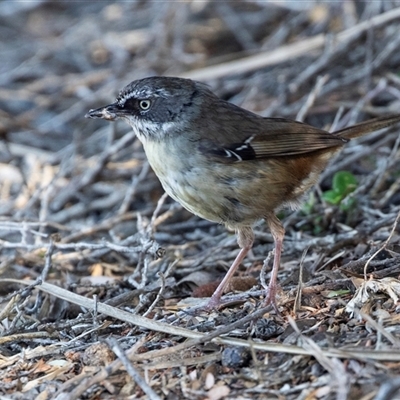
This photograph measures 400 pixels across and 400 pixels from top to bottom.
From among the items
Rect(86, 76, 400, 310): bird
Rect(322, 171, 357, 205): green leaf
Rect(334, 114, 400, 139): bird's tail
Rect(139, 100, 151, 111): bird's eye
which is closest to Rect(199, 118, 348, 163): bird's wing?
Rect(86, 76, 400, 310): bird

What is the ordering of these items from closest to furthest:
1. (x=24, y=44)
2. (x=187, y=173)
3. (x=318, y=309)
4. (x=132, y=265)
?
(x=318, y=309)
(x=187, y=173)
(x=132, y=265)
(x=24, y=44)

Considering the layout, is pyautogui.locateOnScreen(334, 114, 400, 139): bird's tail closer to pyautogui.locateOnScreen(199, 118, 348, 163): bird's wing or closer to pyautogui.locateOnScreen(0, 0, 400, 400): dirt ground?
pyautogui.locateOnScreen(199, 118, 348, 163): bird's wing

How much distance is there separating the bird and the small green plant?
0.67 metres

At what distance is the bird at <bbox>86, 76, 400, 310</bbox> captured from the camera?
4438 mm

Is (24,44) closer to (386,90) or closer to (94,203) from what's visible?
(94,203)

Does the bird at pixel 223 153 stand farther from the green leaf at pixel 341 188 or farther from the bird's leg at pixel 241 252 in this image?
the green leaf at pixel 341 188

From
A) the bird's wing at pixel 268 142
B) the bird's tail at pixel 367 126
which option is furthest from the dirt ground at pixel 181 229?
the bird's wing at pixel 268 142

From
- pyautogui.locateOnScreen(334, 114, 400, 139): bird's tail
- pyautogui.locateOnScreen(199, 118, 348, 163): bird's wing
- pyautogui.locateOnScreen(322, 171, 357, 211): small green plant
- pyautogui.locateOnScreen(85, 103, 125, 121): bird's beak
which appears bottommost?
pyautogui.locateOnScreen(322, 171, 357, 211): small green plant

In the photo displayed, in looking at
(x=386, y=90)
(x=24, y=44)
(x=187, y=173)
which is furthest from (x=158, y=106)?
(x=24, y=44)

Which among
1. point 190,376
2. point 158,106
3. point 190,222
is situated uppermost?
point 158,106

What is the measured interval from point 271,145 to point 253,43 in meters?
5.04

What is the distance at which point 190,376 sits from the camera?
3596mm

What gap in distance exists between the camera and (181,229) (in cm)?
641

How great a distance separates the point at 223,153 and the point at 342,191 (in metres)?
1.55
